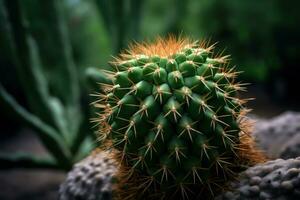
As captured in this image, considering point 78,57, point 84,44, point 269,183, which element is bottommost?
point 269,183

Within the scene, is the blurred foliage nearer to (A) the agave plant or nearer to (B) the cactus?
(A) the agave plant

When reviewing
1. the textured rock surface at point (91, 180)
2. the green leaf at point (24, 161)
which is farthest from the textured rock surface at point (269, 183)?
the green leaf at point (24, 161)

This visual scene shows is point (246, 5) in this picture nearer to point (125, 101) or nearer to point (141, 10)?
point (141, 10)

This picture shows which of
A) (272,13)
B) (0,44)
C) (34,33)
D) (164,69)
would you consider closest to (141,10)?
(34,33)

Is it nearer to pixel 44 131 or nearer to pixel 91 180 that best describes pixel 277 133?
pixel 91 180

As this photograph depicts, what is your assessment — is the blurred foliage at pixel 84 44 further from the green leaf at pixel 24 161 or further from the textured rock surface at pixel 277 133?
the textured rock surface at pixel 277 133

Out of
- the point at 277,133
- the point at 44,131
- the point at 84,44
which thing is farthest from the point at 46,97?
the point at 84,44
